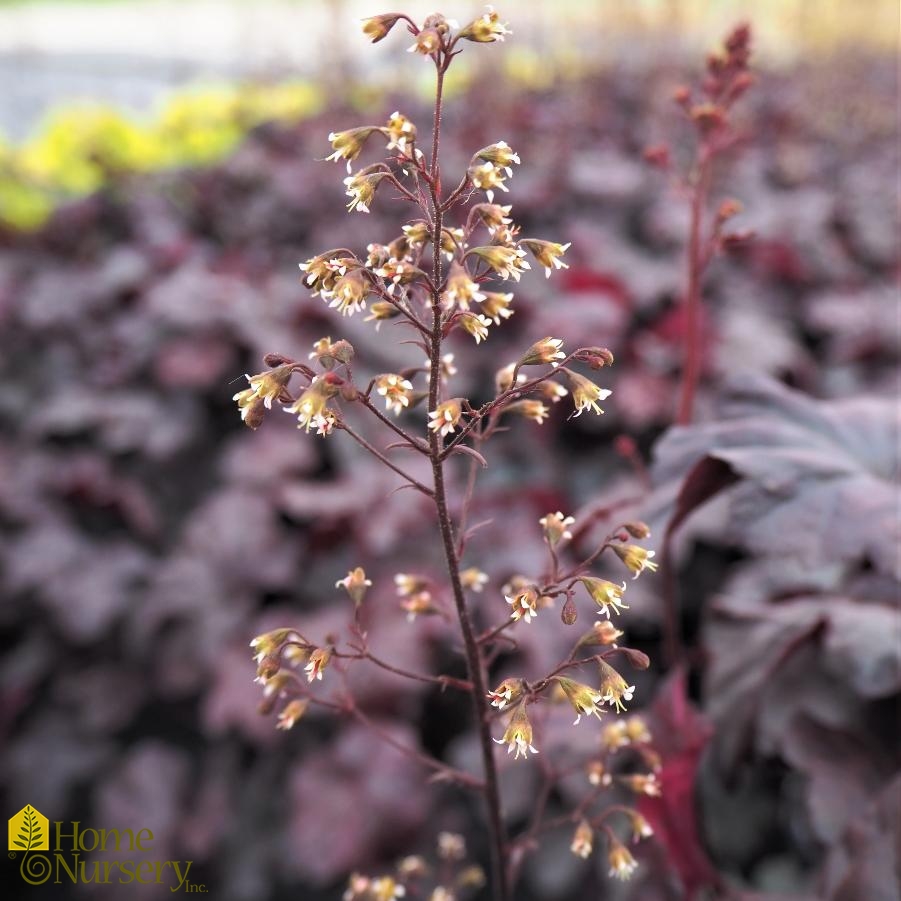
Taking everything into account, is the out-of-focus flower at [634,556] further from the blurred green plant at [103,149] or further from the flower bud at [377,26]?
the blurred green plant at [103,149]

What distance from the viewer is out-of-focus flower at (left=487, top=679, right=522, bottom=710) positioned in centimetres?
85

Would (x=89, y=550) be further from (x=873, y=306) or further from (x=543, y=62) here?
(x=543, y=62)

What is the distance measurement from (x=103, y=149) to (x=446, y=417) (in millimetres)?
4893

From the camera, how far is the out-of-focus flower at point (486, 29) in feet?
2.56

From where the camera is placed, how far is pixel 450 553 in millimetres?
900

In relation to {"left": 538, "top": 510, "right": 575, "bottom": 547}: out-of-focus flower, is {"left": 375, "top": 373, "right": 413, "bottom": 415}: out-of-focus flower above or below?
above

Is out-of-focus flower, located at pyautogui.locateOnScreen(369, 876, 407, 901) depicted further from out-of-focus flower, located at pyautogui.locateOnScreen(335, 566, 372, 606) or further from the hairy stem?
out-of-focus flower, located at pyautogui.locateOnScreen(335, 566, 372, 606)

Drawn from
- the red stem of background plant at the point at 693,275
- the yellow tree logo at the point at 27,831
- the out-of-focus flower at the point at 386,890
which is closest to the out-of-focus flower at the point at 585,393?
the out-of-focus flower at the point at 386,890

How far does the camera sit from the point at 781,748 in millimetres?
1523

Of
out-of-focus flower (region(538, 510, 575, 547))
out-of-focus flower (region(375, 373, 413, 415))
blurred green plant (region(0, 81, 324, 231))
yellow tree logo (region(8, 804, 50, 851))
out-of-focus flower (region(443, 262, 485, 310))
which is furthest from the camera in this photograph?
blurred green plant (region(0, 81, 324, 231))

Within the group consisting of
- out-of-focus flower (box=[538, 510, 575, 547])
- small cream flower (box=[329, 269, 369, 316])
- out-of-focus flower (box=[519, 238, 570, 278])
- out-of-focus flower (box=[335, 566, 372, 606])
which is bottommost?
out-of-focus flower (box=[335, 566, 372, 606])

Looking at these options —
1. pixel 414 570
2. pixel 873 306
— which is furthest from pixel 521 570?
pixel 873 306

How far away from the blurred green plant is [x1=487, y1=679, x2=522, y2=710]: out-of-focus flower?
438 centimetres

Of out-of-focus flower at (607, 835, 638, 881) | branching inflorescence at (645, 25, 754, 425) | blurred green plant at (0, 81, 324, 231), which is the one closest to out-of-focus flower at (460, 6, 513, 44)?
branching inflorescence at (645, 25, 754, 425)
